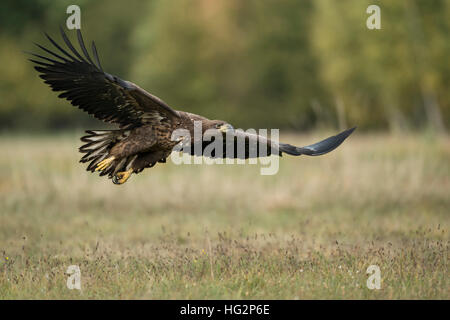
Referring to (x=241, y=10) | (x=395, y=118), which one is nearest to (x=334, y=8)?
(x=395, y=118)

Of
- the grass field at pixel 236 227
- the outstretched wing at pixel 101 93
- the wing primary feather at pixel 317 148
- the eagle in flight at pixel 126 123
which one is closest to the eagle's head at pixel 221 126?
the eagle in flight at pixel 126 123


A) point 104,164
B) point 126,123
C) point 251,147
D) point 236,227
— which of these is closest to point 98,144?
point 104,164

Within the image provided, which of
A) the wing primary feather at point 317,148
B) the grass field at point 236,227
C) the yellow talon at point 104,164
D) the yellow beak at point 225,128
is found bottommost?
the grass field at point 236,227

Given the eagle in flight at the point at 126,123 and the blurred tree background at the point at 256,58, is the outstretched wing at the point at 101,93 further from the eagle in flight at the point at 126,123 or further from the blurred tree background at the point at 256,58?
the blurred tree background at the point at 256,58

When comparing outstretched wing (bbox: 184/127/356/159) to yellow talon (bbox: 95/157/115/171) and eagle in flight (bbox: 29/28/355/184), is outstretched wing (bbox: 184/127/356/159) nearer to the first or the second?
eagle in flight (bbox: 29/28/355/184)

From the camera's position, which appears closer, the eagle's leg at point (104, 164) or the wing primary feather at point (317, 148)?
the wing primary feather at point (317, 148)

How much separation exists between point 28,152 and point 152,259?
11.4 meters

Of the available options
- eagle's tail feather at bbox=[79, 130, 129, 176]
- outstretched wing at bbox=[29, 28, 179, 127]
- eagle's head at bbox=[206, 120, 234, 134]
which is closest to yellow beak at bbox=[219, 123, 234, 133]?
eagle's head at bbox=[206, 120, 234, 134]

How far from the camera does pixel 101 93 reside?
20.0 feet

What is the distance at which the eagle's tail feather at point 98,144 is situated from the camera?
657 centimetres

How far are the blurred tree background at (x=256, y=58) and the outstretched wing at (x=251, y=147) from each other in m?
13.3

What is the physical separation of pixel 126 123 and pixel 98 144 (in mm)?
452

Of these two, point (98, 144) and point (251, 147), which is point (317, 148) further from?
point (98, 144)

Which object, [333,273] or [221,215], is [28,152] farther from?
[333,273]
